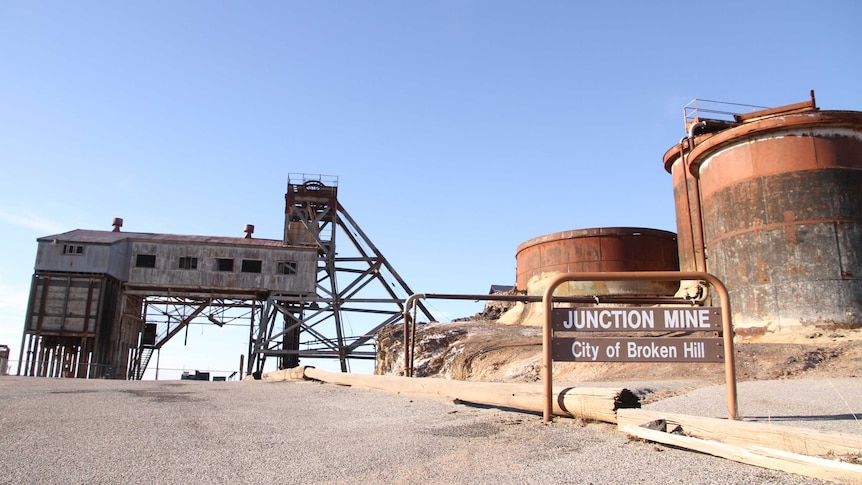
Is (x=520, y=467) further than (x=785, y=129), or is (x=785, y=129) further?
(x=785, y=129)

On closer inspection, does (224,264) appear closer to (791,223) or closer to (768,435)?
(791,223)

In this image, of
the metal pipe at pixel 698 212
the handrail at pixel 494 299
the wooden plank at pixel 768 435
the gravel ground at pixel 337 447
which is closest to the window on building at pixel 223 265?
the handrail at pixel 494 299

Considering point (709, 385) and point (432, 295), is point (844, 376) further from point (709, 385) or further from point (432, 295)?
point (432, 295)

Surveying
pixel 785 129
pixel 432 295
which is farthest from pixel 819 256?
pixel 432 295

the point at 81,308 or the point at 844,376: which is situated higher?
the point at 81,308

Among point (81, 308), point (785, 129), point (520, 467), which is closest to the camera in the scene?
point (520, 467)

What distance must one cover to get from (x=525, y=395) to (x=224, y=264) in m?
28.4

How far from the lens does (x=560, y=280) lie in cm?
663

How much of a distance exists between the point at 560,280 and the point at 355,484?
3.34 metres

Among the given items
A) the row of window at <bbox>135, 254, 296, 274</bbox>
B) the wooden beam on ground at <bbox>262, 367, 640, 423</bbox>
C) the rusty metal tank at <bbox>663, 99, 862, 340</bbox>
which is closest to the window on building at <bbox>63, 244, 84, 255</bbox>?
the row of window at <bbox>135, 254, 296, 274</bbox>

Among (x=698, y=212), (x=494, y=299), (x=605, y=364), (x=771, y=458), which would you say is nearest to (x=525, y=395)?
(x=771, y=458)

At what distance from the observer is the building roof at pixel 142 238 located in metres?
31.0

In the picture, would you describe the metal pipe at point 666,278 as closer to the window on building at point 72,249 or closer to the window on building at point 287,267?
the window on building at point 287,267

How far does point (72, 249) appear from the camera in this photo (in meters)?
30.7
